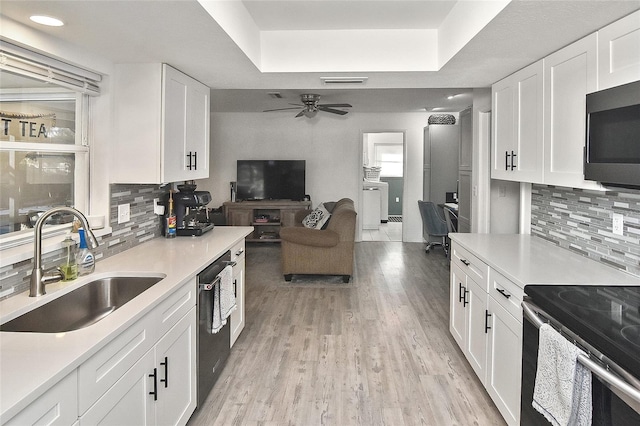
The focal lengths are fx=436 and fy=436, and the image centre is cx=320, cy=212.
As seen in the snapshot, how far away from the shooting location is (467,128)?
5.52 m

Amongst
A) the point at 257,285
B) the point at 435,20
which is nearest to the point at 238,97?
the point at 257,285

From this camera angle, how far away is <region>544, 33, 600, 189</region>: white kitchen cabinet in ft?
7.16

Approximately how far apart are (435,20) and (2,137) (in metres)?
2.64

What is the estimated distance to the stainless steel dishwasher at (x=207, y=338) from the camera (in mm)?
2408

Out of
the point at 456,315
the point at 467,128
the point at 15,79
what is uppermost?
the point at 467,128

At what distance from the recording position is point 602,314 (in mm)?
1568

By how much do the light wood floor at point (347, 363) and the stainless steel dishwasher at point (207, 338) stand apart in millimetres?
120

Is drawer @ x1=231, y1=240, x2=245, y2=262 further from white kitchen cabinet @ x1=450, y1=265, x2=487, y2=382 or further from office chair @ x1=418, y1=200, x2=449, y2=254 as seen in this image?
office chair @ x1=418, y1=200, x2=449, y2=254

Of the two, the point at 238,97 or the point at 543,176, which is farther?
the point at 238,97

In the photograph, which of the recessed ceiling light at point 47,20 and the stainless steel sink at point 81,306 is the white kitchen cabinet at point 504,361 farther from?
the recessed ceiling light at point 47,20

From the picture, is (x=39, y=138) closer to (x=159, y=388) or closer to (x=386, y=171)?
(x=159, y=388)

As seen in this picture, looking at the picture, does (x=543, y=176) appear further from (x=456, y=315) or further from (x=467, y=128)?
(x=467, y=128)

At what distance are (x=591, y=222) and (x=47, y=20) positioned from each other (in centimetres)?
298

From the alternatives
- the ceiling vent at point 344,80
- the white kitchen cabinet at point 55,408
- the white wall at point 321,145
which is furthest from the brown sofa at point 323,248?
the white kitchen cabinet at point 55,408
